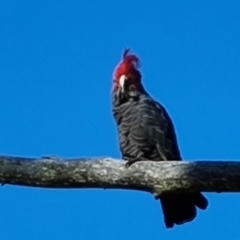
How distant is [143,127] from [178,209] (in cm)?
81

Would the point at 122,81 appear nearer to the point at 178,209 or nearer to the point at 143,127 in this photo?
the point at 143,127

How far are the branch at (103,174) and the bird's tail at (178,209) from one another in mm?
879

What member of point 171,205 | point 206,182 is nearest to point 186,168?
point 206,182

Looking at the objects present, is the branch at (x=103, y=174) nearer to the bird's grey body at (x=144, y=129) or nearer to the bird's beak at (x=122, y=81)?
the bird's grey body at (x=144, y=129)

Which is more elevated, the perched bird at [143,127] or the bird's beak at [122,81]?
the bird's beak at [122,81]

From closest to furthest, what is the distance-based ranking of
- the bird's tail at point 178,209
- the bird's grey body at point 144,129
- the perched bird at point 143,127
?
the bird's tail at point 178,209
the perched bird at point 143,127
the bird's grey body at point 144,129

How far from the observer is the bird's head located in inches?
214

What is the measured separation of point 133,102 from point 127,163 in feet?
5.97

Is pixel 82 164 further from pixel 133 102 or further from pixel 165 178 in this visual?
pixel 133 102

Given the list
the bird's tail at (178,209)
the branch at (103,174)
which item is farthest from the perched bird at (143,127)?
the branch at (103,174)

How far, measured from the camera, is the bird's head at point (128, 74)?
17.9 feet

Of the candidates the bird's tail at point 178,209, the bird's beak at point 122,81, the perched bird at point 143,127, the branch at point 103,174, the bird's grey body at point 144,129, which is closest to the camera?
the branch at point 103,174

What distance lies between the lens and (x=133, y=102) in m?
5.29

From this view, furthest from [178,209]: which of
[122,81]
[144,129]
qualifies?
[122,81]
